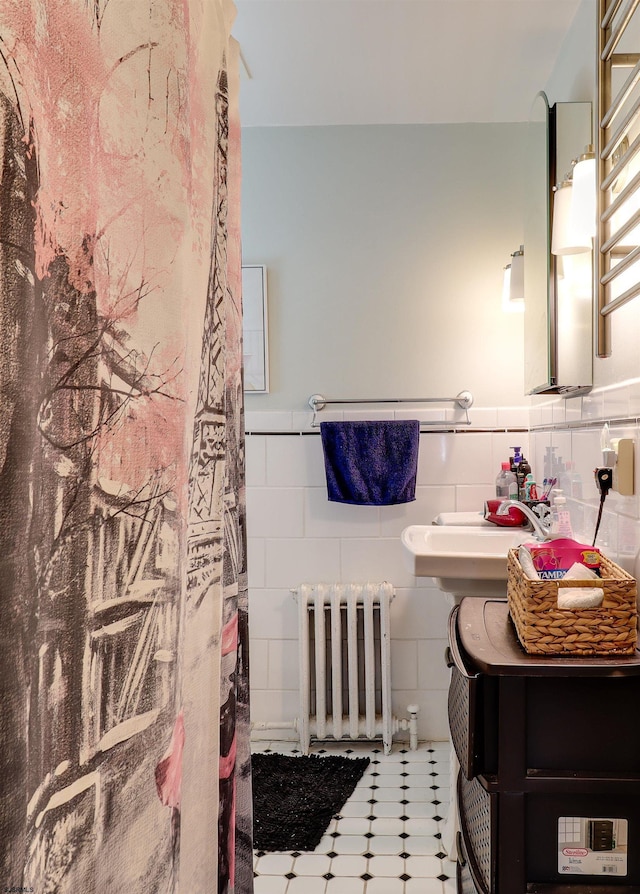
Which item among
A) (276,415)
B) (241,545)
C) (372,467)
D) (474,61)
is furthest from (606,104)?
(276,415)

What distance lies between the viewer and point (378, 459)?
2596 mm

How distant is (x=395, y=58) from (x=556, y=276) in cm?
95

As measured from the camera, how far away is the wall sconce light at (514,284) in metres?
2.53

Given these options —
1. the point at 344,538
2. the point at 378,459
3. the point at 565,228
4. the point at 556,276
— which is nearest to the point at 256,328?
the point at 378,459

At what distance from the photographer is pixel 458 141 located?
271 centimetres

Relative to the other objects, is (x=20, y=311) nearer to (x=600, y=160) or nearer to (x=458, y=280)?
(x=600, y=160)

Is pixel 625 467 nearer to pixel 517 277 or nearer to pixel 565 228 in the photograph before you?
pixel 565 228

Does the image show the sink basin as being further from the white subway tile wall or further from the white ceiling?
the white ceiling

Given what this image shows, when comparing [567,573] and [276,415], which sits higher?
[276,415]

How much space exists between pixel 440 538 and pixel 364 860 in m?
0.94

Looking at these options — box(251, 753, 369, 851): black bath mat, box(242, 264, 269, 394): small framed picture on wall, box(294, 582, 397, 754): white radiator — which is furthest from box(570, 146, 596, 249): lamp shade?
box(251, 753, 369, 851): black bath mat

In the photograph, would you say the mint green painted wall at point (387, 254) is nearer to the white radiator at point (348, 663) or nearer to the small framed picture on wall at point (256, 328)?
the small framed picture on wall at point (256, 328)

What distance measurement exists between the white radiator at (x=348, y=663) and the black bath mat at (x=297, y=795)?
0.11 metres

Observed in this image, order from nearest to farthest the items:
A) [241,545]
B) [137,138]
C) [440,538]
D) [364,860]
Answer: [137,138] → [241,545] → [364,860] → [440,538]
